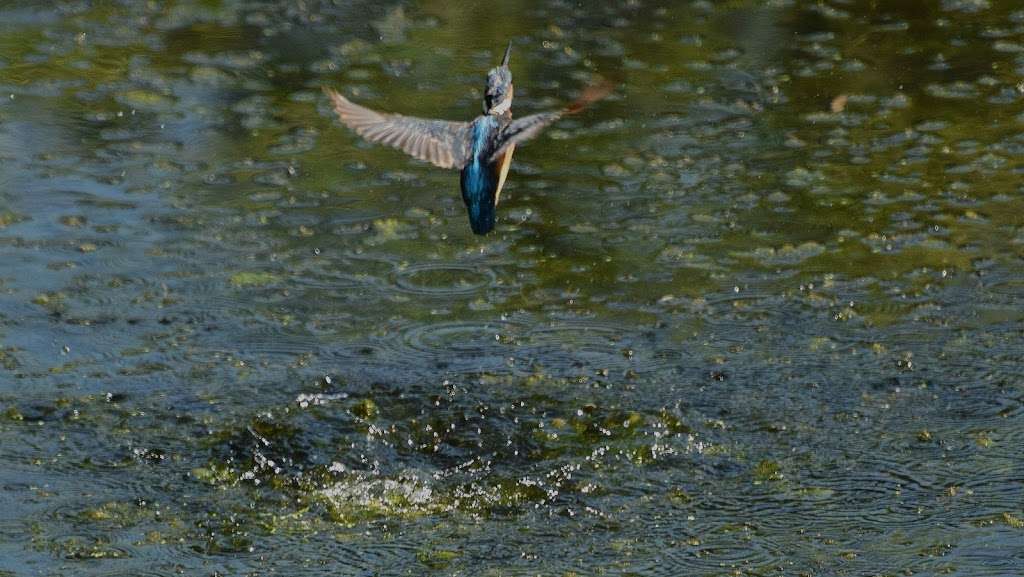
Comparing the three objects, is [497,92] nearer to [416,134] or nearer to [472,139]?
[472,139]

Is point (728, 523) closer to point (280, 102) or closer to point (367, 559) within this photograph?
point (367, 559)

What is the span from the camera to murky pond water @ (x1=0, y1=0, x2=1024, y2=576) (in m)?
4.46

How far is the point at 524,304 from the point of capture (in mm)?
5641

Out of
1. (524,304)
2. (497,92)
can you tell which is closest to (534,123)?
(497,92)

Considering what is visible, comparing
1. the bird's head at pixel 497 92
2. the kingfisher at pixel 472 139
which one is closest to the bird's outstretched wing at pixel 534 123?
the kingfisher at pixel 472 139

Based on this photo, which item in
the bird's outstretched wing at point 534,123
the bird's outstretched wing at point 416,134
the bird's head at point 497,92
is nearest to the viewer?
the bird's outstretched wing at point 534,123

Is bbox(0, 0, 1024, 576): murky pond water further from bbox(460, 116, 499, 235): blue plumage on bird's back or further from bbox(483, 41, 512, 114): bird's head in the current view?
bbox(483, 41, 512, 114): bird's head

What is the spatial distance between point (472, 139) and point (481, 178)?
4.1 inches

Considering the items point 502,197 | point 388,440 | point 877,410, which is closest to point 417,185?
point 502,197

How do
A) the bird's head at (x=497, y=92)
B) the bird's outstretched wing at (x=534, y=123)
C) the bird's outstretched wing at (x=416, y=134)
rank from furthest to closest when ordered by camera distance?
the bird's outstretched wing at (x=416, y=134), the bird's head at (x=497, y=92), the bird's outstretched wing at (x=534, y=123)

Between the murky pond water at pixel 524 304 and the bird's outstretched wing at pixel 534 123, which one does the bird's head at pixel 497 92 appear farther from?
the murky pond water at pixel 524 304

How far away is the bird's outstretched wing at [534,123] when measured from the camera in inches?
153

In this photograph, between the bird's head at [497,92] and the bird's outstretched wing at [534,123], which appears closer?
the bird's outstretched wing at [534,123]

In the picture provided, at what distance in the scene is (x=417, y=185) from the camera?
6.48 metres
